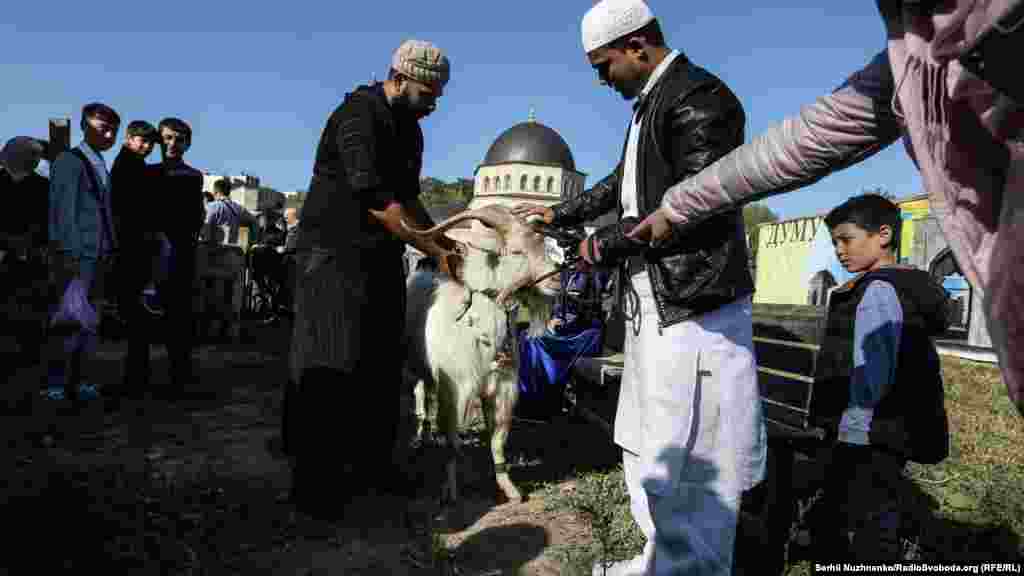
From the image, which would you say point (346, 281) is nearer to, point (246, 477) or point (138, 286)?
point (246, 477)

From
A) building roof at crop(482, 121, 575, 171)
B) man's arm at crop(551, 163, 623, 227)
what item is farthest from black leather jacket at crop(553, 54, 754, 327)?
building roof at crop(482, 121, 575, 171)

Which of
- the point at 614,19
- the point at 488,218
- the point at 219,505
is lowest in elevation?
the point at 219,505

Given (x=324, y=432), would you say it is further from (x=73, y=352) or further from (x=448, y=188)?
(x=448, y=188)

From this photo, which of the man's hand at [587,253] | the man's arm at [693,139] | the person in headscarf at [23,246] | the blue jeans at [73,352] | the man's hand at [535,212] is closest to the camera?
the man's arm at [693,139]

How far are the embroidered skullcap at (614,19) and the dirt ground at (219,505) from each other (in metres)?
2.55

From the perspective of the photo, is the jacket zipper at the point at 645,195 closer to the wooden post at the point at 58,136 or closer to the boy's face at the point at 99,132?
the boy's face at the point at 99,132

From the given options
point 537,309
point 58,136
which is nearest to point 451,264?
point 537,309

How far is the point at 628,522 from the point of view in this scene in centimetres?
392

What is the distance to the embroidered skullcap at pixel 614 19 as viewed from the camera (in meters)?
2.65

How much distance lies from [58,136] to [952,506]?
11689 mm

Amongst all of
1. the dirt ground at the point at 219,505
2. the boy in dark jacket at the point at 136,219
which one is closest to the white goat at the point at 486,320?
the dirt ground at the point at 219,505

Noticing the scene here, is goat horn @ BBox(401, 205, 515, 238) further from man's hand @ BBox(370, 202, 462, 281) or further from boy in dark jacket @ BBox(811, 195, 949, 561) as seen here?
boy in dark jacket @ BBox(811, 195, 949, 561)

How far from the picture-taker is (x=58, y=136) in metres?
9.71

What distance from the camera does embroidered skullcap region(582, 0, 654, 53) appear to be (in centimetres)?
265
